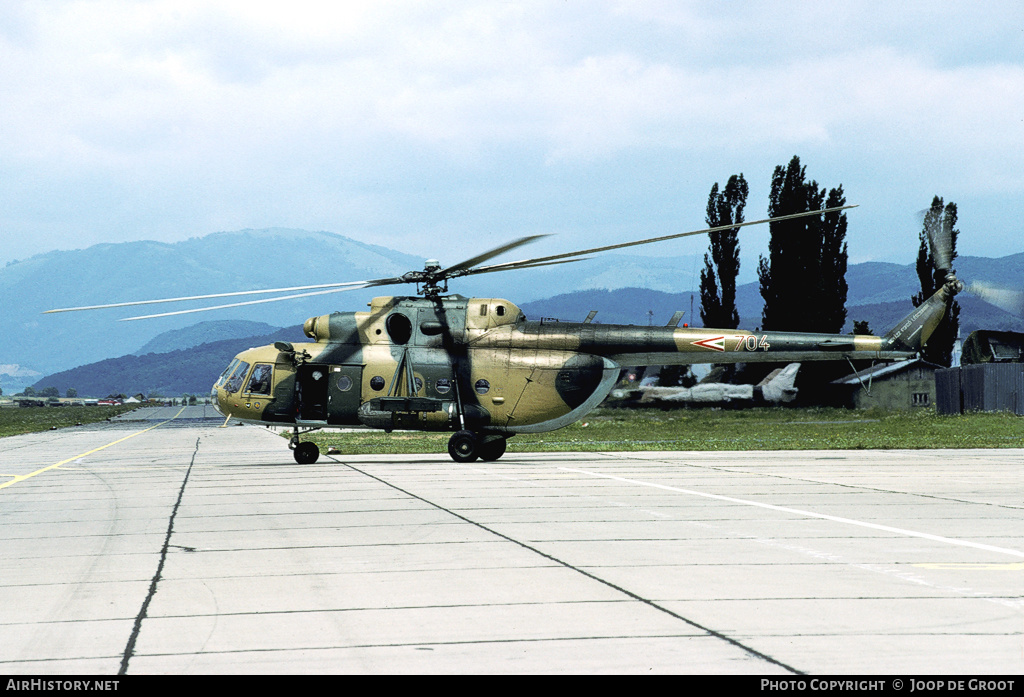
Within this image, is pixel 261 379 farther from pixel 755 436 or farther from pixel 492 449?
pixel 755 436

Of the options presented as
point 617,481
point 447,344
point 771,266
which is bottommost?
point 617,481

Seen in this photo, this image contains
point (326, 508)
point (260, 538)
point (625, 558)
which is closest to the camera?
point (625, 558)

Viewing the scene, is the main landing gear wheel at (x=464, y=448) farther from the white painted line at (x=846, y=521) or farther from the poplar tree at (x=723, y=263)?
the poplar tree at (x=723, y=263)

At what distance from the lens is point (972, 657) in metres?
5.50

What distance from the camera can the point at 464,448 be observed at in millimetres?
23031

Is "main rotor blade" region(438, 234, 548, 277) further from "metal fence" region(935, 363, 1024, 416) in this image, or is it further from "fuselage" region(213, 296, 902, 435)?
"metal fence" region(935, 363, 1024, 416)

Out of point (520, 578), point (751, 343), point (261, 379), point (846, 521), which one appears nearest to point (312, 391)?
point (261, 379)

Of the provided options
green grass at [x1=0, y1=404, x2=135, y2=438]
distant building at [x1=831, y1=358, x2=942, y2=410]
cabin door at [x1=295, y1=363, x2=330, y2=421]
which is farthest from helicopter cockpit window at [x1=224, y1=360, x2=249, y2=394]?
distant building at [x1=831, y1=358, x2=942, y2=410]

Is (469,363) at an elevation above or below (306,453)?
above

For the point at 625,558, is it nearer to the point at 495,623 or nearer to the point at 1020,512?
the point at 495,623

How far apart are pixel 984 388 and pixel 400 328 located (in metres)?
33.5

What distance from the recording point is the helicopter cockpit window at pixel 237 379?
24.2m
